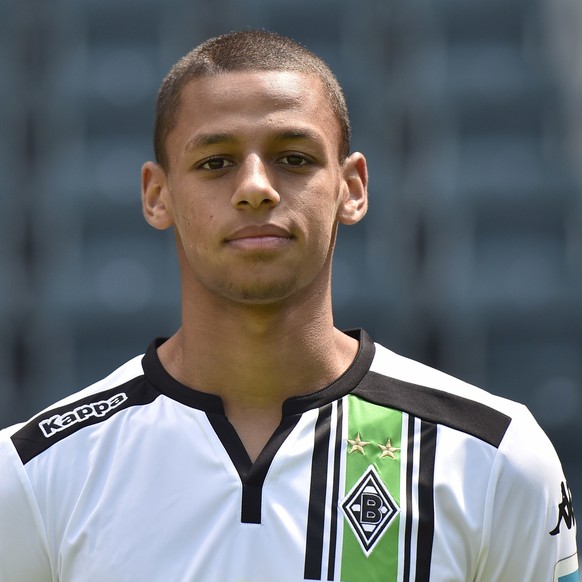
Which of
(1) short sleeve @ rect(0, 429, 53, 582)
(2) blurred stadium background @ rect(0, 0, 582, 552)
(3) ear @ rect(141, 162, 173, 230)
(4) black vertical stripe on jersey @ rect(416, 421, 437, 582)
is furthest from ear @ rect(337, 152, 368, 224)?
(2) blurred stadium background @ rect(0, 0, 582, 552)

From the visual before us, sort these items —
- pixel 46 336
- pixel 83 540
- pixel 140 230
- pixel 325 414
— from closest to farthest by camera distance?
pixel 83 540
pixel 325 414
pixel 46 336
pixel 140 230

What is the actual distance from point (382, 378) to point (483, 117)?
465cm

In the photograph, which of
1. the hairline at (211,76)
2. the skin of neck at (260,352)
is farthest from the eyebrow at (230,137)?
the skin of neck at (260,352)

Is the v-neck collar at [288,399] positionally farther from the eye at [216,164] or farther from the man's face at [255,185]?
the eye at [216,164]

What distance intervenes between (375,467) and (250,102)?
31.3 inches

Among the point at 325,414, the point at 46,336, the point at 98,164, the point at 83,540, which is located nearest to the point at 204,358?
the point at 325,414

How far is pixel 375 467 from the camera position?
2.23 m

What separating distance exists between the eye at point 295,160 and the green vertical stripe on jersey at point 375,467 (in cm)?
51

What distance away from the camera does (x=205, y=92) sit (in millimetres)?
2320

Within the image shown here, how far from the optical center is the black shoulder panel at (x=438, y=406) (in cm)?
225

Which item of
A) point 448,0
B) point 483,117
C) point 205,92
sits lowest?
point 205,92

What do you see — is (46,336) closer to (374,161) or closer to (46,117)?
(46,117)

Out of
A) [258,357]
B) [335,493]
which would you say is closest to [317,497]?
[335,493]

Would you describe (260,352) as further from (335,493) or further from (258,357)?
(335,493)
